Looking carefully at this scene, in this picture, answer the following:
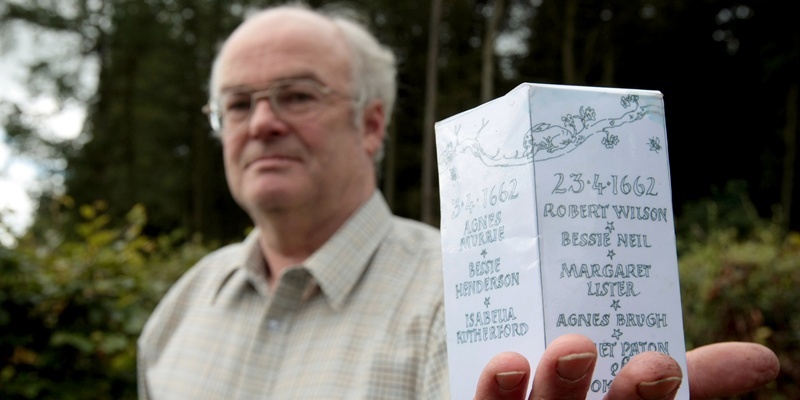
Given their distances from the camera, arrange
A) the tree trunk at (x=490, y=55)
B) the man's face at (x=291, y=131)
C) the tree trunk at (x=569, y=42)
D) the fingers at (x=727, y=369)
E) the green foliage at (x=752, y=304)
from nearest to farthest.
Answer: the fingers at (x=727, y=369) < the man's face at (x=291, y=131) < the green foliage at (x=752, y=304) < the tree trunk at (x=490, y=55) < the tree trunk at (x=569, y=42)

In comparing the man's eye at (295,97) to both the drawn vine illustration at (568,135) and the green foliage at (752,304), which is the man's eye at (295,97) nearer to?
the drawn vine illustration at (568,135)

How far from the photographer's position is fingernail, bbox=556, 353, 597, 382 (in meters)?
0.87

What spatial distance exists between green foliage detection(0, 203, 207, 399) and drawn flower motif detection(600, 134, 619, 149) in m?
2.28

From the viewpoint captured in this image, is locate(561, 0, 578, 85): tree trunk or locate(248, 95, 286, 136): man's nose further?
locate(561, 0, 578, 85): tree trunk

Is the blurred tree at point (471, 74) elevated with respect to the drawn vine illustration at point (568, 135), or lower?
elevated

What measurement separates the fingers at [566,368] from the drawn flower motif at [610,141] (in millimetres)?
253

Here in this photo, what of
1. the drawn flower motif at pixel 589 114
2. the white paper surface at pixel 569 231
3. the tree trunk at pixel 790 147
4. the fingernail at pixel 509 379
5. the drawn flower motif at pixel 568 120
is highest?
the tree trunk at pixel 790 147

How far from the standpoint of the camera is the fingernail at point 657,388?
92cm

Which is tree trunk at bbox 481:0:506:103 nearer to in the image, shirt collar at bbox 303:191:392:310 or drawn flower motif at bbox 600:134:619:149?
shirt collar at bbox 303:191:392:310

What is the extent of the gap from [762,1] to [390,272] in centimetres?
1461

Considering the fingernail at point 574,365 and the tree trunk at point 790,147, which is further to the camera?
the tree trunk at point 790,147

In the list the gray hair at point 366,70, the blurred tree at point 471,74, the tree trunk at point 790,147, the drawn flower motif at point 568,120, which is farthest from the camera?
the tree trunk at point 790,147

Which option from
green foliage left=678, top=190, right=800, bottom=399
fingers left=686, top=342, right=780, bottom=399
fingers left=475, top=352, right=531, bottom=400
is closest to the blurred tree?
green foliage left=678, top=190, right=800, bottom=399

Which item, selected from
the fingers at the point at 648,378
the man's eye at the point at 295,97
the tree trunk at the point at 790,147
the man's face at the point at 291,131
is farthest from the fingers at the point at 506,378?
the tree trunk at the point at 790,147
